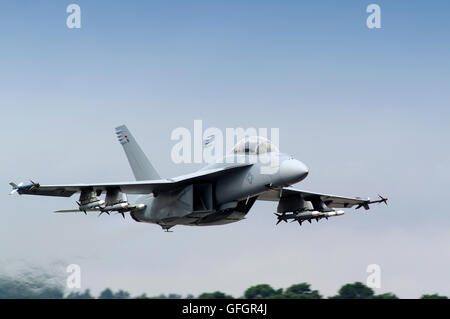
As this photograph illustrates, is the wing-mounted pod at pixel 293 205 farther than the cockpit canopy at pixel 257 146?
Yes

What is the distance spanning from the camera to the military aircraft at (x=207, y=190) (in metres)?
32.3

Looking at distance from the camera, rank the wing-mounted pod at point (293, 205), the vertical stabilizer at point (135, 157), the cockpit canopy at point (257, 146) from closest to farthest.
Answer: the cockpit canopy at point (257, 146) → the wing-mounted pod at point (293, 205) → the vertical stabilizer at point (135, 157)

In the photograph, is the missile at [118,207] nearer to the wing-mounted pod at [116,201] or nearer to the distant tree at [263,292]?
the wing-mounted pod at [116,201]

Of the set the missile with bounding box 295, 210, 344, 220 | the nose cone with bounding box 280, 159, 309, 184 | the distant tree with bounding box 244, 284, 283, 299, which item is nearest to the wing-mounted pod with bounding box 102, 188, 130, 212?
the nose cone with bounding box 280, 159, 309, 184

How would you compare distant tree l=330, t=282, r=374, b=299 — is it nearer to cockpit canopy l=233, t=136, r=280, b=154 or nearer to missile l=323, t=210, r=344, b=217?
missile l=323, t=210, r=344, b=217

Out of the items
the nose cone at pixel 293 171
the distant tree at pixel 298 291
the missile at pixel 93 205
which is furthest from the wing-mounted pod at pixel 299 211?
the missile at pixel 93 205

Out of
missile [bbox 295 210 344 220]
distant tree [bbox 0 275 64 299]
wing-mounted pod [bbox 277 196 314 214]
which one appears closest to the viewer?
distant tree [bbox 0 275 64 299]

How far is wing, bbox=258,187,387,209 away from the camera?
37.5 metres

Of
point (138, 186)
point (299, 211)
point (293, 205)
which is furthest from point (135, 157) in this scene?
point (299, 211)
